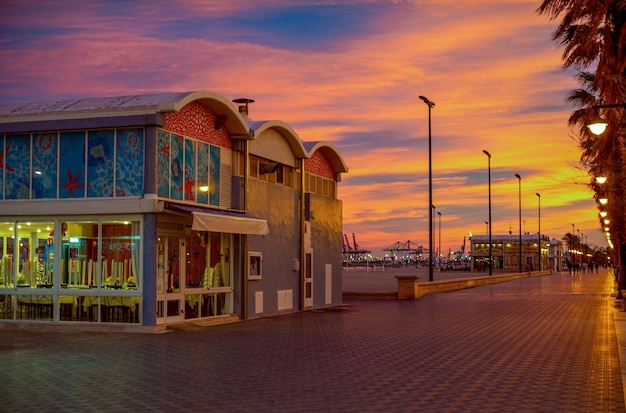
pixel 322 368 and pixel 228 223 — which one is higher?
pixel 228 223

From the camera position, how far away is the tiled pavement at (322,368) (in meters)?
10.8

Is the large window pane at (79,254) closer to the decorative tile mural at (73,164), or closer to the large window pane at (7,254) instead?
the decorative tile mural at (73,164)

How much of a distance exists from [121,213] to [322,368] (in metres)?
8.75

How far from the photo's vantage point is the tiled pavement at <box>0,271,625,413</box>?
10.8 meters

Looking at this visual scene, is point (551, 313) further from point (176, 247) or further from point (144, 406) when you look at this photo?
point (144, 406)

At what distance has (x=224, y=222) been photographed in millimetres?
22438

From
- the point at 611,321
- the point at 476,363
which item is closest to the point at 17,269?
the point at 476,363

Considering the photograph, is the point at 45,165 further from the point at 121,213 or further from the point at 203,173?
the point at 203,173

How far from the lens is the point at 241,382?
41.0 feet

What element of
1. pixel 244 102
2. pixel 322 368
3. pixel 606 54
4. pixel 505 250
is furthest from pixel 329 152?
pixel 505 250

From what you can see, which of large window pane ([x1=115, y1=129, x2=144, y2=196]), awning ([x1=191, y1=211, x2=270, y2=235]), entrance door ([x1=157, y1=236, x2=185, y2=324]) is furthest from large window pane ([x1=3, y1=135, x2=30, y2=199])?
awning ([x1=191, y1=211, x2=270, y2=235])

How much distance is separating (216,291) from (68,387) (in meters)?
12.5

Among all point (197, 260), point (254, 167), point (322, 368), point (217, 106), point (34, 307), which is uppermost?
point (217, 106)

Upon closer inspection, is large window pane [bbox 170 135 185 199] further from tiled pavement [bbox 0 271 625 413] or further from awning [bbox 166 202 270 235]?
tiled pavement [bbox 0 271 625 413]
